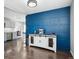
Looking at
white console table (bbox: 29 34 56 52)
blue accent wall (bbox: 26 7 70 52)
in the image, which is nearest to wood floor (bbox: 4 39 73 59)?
white console table (bbox: 29 34 56 52)

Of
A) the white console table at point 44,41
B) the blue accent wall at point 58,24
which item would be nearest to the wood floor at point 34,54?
the white console table at point 44,41

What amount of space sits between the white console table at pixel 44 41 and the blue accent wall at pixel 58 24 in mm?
505

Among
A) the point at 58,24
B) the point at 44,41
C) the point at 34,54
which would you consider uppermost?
the point at 58,24

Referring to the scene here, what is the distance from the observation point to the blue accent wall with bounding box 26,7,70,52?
198 inches

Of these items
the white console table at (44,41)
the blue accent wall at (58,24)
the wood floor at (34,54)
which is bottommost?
the wood floor at (34,54)

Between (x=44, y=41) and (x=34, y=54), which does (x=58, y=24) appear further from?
(x=34, y=54)

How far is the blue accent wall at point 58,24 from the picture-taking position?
16.5 ft

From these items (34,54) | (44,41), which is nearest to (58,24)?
(44,41)

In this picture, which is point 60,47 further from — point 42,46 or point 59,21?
point 59,21

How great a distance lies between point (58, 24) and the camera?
534 centimetres

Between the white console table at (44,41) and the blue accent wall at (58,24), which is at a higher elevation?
the blue accent wall at (58,24)

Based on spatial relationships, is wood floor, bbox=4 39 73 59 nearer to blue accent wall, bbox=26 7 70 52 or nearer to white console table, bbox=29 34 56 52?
white console table, bbox=29 34 56 52

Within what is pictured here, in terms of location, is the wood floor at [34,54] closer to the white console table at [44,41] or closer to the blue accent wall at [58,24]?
the white console table at [44,41]

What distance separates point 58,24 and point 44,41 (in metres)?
1.31
